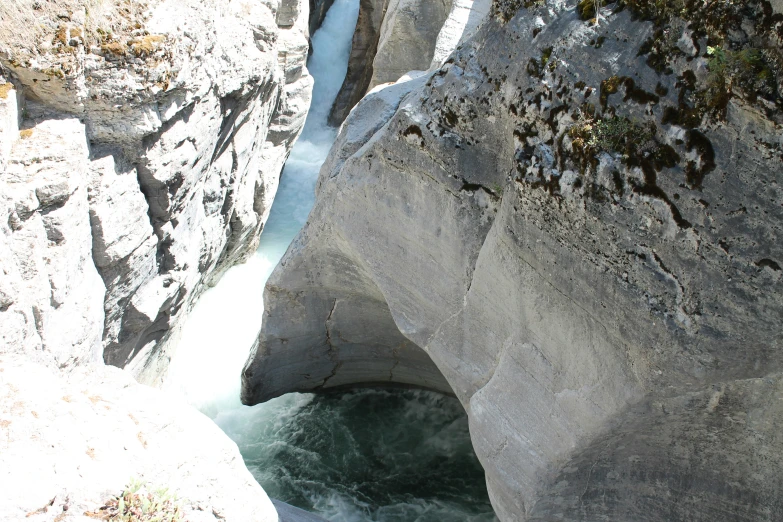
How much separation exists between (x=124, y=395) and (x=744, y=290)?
3.42 metres

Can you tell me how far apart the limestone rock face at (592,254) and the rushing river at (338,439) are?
2.55 m

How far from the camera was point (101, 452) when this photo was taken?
11.0ft

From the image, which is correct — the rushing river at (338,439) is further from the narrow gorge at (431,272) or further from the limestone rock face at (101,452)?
the limestone rock face at (101,452)

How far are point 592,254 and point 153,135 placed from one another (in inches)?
177

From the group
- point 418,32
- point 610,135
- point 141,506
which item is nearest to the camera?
point 141,506

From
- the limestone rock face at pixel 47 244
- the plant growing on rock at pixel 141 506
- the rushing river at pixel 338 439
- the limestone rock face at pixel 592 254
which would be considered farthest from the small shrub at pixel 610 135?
the rushing river at pixel 338 439

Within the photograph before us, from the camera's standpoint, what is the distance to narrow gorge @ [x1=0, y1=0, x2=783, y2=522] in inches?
129

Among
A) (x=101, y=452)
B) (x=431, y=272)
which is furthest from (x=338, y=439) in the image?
(x=101, y=452)

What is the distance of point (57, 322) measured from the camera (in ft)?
18.5

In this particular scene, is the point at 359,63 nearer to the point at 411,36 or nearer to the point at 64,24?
the point at 411,36

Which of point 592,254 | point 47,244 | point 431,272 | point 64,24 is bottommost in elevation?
point 47,244

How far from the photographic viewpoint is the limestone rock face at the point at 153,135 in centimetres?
560

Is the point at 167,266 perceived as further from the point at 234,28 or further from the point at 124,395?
the point at 124,395

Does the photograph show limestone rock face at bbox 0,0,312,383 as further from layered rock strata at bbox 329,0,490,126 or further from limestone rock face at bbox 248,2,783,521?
layered rock strata at bbox 329,0,490,126
